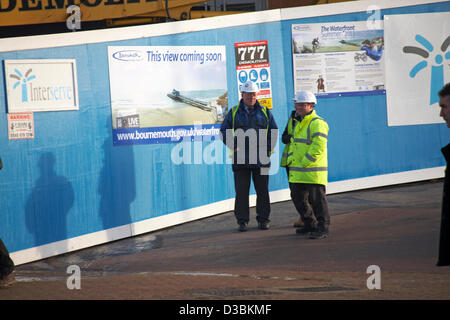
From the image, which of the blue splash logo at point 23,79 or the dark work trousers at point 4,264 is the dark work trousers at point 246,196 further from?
the dark work trousers at point 4,264

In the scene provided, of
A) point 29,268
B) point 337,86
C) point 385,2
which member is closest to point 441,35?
point 385,2

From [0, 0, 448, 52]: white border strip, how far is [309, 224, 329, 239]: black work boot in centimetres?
384

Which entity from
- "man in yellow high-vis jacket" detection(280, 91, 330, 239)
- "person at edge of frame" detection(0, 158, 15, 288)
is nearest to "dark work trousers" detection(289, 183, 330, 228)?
"man in yellow high-vis jacket" detection(280, 91, 330, 239)

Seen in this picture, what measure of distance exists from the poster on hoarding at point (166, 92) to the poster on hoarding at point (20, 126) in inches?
52.2

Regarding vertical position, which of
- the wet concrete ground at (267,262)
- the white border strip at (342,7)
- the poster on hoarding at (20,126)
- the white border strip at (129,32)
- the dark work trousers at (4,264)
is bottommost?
the wet concrete ground at (267,262)

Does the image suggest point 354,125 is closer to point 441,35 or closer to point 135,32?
point 441,35

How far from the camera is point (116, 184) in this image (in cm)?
985

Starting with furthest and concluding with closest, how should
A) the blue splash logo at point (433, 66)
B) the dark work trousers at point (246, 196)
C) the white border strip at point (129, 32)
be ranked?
1. the blue splash logo at point (433, 66)
2. the dark work trousers at point (246, 196)
3. the white border strip at point (129, 32)

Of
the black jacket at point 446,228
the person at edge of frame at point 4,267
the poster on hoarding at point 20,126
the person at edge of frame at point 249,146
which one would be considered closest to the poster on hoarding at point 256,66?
the person at edge of frame at point 249,146

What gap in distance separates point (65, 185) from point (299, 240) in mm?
3212

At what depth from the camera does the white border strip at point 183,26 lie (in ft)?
29.4

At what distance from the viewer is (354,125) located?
1268 centimetres

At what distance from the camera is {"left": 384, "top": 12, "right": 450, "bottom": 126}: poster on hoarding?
12.9 m

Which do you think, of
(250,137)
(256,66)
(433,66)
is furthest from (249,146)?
(433,66)
